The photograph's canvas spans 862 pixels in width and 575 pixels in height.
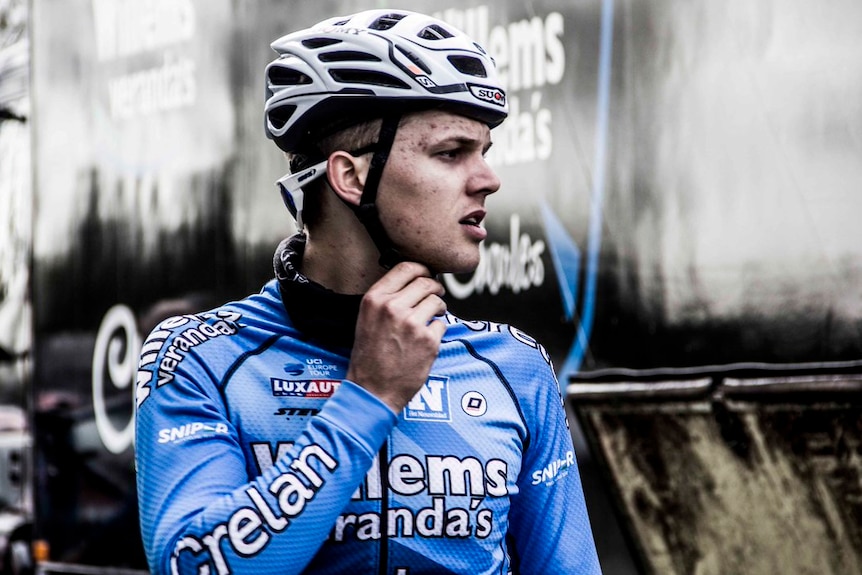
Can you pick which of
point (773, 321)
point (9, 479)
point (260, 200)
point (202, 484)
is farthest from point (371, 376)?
point (9, 479)

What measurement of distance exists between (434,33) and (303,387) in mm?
638

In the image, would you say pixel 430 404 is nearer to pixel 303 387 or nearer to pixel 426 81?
pixel 303 387

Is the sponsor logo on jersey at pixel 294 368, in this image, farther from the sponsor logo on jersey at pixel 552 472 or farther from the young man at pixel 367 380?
the sponsor logo on jersey at pixel 552 472

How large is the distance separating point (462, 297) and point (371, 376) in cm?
268

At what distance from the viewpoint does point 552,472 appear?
6.99 feet

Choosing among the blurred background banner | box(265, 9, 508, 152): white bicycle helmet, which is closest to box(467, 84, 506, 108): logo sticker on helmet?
box(265, 9, 508, 152): white bicycle helmet

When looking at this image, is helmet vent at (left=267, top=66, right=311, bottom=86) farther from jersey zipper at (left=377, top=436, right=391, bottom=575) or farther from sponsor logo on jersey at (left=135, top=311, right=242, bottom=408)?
jersey zipper at (left=377, top=436, right=391, bottom=575)

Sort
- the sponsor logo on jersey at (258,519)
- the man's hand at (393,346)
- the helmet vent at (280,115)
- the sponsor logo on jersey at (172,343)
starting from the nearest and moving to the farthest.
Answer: the sponsor logo on jersey at (258,519)
the man's hand at (393,346)
the sponsor logo on jersey at (172,343)
the helmet vent at (280,115)

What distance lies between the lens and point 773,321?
11.5ft

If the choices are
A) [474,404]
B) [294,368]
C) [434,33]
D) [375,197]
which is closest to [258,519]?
[294,368]

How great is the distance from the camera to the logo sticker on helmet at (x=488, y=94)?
210 cm

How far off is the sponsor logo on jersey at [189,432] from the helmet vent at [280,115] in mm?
554

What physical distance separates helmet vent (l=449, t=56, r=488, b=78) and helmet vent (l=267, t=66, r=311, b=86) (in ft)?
0.79

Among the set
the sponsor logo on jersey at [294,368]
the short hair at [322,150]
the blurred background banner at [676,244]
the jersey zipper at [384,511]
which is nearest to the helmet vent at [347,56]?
the short hair at [322,150]
